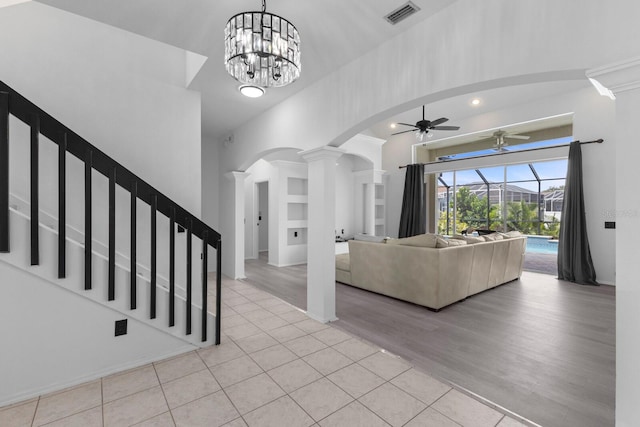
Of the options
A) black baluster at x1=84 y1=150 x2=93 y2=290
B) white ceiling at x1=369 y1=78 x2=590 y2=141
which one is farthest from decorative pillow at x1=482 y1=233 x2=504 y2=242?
black baluster at x1=84 y1=150 x2=93 y2=290

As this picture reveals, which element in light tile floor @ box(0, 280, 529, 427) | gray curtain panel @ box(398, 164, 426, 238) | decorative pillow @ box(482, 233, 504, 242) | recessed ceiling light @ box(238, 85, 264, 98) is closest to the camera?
light tile floor @ box(0, 280, 529, 427)

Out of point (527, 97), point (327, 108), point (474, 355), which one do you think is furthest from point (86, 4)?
point (527, 97)

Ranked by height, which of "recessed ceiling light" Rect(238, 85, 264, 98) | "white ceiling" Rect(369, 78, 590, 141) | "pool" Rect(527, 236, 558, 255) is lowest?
"pool" Rect(527, 236, 558, 255)

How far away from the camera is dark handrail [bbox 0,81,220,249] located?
5.92 ft

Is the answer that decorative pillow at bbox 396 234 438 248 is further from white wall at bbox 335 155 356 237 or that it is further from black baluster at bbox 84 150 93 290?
white wall at bbox 335 155 356 237

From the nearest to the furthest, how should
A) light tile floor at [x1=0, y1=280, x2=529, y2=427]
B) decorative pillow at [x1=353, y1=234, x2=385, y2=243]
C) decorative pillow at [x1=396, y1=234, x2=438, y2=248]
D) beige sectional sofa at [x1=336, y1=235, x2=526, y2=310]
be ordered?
light tile floor at [x1=0, y1=280, x2=529, y2=427], beige sectional sofa at [x1=336, y1=235, x2=526, y2=310], decorative pillow at [x1=396, y1=234, x2=438, y2=248], decorative pillow at [x1=353, y1=234, x2=385, y2=243]

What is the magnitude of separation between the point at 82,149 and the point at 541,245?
1084 cm

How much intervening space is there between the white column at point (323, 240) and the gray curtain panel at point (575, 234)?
4.67 m

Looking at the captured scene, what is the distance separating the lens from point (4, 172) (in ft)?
5.74

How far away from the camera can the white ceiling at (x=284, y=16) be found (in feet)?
7.14

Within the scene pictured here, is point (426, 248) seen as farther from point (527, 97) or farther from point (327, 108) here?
point (527, 97)

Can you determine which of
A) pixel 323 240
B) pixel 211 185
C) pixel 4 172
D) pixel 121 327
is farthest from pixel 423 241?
pixel 211 185

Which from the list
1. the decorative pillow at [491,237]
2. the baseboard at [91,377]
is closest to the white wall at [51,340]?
the baseboard at [91,377]

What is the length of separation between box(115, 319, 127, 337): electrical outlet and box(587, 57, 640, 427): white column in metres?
3.11
